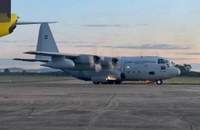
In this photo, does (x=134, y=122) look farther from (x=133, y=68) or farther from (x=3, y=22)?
(x=133, y=68)

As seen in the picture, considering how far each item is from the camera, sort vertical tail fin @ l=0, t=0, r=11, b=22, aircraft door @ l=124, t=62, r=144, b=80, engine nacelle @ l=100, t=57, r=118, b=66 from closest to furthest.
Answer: vertical tail fin @ l=0, t=0, r=11, b=22, aircraft door @ l=124, t=62, r=144, b=80, engine nacelle @ l=100, t=57, r=118, b=66

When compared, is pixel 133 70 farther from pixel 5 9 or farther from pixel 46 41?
pixel 5 9

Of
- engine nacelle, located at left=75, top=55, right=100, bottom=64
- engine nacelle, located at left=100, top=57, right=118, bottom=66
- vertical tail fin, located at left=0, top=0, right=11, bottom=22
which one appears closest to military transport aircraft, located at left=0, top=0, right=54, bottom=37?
vertical tail fin, located at left=0, top=0, right=11, bottom=22

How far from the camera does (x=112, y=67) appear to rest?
44.1 meters

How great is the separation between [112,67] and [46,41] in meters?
10.6

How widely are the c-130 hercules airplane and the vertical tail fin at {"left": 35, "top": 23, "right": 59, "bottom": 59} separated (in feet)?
13.5

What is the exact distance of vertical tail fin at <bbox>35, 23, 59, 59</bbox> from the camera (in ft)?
163

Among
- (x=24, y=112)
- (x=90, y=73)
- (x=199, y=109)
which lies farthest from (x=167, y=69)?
(x=24, y=112)

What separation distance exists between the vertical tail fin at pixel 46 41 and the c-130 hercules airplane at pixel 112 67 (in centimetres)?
412

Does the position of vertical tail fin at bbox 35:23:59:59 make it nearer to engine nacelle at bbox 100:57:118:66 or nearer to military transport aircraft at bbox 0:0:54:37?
engine nacelle at bbox 100:57:118:66

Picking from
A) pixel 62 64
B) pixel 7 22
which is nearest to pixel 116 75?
pixel 62 64

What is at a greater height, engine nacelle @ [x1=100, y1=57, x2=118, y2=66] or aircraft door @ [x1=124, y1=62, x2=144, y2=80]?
engine nacelle @ [x1=100, y1=57, x2=118, y2=66]

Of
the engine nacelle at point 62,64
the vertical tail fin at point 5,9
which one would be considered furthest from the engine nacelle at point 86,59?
the vertical tail fin at point 5,9

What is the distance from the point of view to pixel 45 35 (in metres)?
50.0
